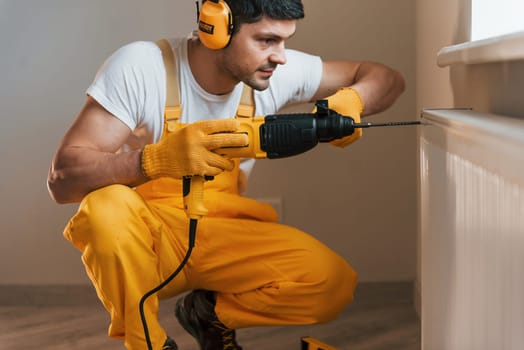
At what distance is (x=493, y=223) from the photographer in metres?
0.99

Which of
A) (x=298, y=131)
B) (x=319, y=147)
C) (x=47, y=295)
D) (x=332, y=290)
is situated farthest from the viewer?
(x=47, y=295)

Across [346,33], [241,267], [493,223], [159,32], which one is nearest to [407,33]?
[346,33]

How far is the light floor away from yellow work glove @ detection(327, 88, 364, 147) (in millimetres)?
737

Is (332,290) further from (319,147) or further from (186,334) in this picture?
(319,147)

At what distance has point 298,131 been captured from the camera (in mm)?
1720

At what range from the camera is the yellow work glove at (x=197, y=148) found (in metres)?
1.75

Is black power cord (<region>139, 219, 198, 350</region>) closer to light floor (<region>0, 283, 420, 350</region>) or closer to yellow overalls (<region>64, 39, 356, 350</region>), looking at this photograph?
yellow overalls (<region>64, 39, 356, 350</region>)

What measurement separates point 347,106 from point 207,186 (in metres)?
0.45

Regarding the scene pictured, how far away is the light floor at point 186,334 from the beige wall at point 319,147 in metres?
0.11

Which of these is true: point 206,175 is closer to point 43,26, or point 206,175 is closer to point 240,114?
point 240,114

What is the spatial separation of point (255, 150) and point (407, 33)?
117 cm

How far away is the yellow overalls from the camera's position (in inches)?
75.6

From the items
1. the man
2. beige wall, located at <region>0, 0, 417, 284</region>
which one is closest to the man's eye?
the man

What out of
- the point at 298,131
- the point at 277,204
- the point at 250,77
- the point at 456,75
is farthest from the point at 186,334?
the point at 456,75
